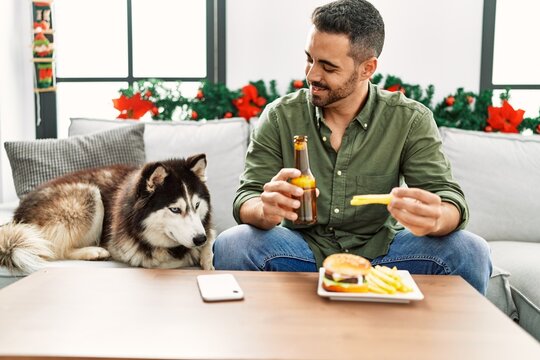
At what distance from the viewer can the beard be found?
77.5 inches

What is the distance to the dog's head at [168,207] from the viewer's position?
2090 mm

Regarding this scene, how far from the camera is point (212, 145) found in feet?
9.00

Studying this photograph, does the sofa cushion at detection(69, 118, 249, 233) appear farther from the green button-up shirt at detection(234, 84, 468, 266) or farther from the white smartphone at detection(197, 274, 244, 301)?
the white smartphone at detection(197, 274, 244, 301)

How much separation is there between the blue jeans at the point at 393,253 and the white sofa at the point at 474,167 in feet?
2.31

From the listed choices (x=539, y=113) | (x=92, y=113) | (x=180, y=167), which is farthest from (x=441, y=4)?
(x=92, y=113)

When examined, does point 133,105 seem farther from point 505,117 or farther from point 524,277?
point 524,277

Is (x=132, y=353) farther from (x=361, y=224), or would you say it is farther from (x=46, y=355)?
(x=361, y=224)

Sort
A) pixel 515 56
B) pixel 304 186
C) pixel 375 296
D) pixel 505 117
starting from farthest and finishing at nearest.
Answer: pixel 515 56, pixel 505 117, pixel 304 186, pixel 375 296

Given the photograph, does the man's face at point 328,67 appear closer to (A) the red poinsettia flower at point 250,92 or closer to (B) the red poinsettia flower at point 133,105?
(A) the red poinsettia flower at point 250,92

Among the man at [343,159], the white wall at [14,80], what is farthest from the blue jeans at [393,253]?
the white wall at [14,80]

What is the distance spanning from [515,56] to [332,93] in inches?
75.0

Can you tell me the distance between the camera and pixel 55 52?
335 centimetres

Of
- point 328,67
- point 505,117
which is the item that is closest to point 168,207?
point 328,67

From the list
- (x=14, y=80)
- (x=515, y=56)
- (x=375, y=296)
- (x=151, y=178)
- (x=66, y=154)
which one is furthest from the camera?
(x=515, y=56)
